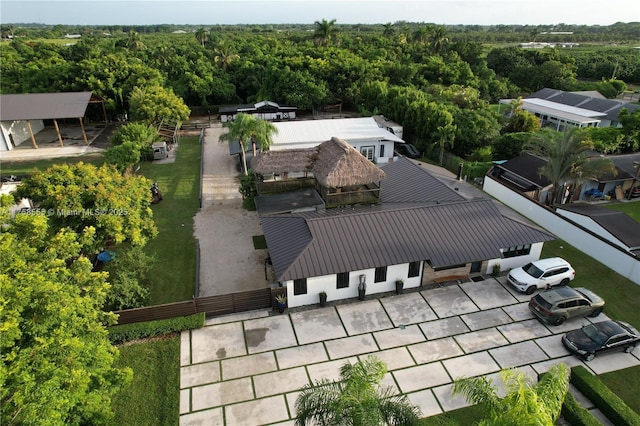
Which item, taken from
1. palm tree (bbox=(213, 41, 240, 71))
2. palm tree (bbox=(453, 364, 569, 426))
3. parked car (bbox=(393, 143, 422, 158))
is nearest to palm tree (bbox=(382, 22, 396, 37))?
palm tree (bbox=(213, 41, 240, 71))

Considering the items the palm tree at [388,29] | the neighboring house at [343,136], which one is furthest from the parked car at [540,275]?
the palm tree at [388,29]

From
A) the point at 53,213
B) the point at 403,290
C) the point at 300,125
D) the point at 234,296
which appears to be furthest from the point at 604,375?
the point at 300,125

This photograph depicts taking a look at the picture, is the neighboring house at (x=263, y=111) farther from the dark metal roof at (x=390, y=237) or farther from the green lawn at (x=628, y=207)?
the green lawn at (x=628, y=207)

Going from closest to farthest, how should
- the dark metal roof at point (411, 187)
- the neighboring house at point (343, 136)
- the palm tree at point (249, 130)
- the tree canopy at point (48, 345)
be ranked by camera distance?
the tree canopy at point (48, 345) < the dark metal roof at point (411, 187) < the palm tree at point (249, 130) < the neighboring house at point (343, 136)

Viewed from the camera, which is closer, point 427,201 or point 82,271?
Result: point 82,271

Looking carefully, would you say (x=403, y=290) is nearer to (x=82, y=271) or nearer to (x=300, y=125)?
(x=82, y=271)

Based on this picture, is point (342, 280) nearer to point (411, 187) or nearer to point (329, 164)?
point (329, 164)
